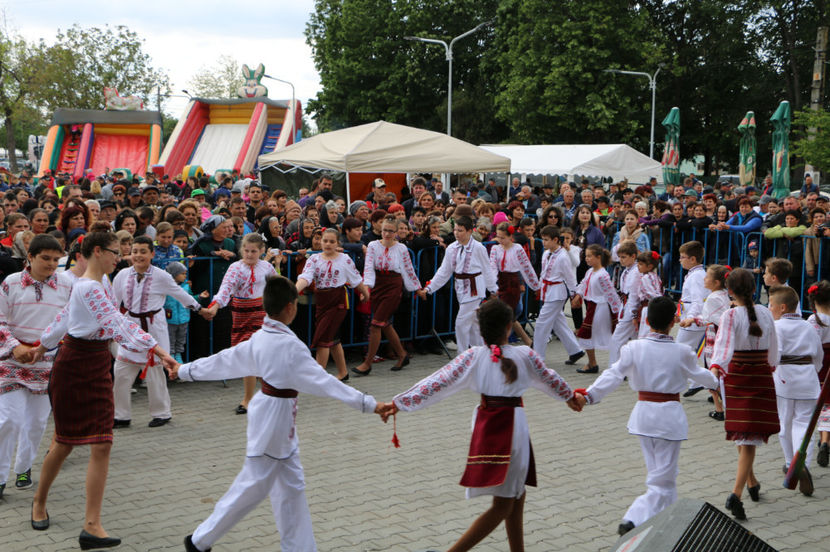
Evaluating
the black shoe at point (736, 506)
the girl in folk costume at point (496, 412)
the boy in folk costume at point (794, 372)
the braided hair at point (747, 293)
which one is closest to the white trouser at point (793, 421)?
the boy in folk costume at point (794, 372)

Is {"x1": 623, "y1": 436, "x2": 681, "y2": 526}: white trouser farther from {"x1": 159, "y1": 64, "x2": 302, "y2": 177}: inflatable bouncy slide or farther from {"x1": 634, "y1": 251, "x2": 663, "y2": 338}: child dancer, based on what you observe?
{"x1": 159, "y1": 64, "x2": 302, "y2": 177}: inflatable bouncy slide

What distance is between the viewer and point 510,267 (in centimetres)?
1048

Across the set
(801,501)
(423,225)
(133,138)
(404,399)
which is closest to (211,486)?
(404,399)

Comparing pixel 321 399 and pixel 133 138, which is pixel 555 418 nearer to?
pixel 321 399

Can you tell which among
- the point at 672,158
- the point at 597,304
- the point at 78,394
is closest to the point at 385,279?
the point at 597,304

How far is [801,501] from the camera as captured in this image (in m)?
6.04

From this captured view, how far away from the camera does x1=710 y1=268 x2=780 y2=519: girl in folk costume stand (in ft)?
19.5

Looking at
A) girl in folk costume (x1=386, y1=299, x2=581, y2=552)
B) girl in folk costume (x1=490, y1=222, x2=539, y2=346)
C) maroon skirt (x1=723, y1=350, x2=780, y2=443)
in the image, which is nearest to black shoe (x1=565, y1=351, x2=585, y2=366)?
girl in folk costume (x1=490, y1=222, x2=539, y2=346)

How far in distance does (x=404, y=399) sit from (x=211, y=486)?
213cm

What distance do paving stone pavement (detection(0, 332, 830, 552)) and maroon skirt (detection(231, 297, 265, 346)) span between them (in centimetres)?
77

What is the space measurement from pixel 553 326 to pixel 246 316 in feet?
12.9

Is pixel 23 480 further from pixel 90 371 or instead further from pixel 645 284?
pixel 645 284

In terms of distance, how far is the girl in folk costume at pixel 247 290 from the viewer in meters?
8.23

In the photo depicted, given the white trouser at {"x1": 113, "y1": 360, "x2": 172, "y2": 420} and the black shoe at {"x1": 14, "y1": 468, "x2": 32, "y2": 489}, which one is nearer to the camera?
the black shoe at {"x1": 14, "y1": 468, "x2": 32, "y2": 489}
